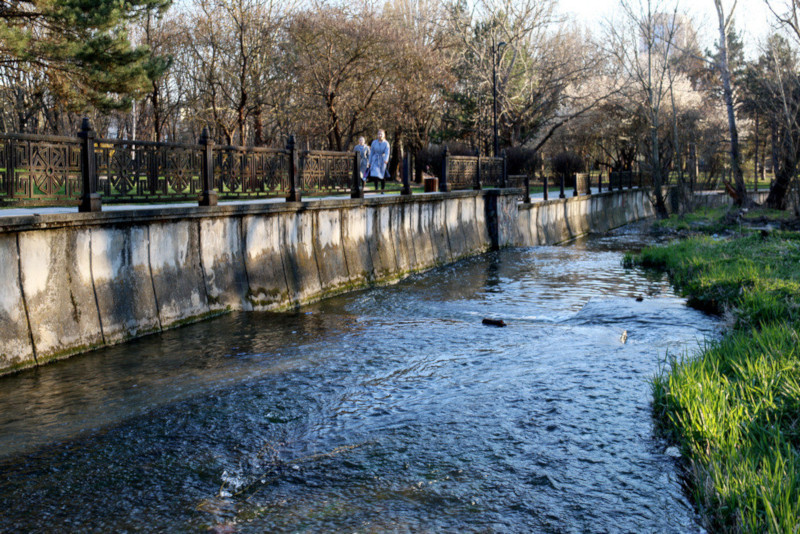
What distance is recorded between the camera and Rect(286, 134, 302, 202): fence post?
42.8ft

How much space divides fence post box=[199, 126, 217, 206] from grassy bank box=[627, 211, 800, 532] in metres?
6.97

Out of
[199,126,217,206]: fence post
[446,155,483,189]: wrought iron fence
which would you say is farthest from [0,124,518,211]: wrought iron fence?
[446,155,483,189]: wrought iron fence

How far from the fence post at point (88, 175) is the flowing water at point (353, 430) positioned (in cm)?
176

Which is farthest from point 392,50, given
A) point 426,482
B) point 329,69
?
point 426,482

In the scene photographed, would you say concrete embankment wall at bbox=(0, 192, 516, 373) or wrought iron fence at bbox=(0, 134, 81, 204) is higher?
wrought iron fence at bbox=(0, 134, 81, 204)

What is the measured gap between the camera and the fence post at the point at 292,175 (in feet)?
42.8

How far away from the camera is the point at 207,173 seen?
11.1 meters

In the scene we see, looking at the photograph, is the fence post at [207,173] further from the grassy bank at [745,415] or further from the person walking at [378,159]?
the person walking at [378,159]

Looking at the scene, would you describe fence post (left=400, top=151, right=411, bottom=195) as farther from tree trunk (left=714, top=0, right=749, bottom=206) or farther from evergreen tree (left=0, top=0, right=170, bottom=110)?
tree trunk (left=714, top=0, right=749, bottom=206)

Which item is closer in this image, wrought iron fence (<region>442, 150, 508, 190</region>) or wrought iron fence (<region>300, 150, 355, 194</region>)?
wrought iron fence (<region>300, 150, 355, 194</region>)

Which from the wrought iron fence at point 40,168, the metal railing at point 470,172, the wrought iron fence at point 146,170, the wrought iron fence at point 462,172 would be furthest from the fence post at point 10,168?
the wrought iron fence at point 462,172

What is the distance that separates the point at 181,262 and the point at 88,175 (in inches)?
70.2

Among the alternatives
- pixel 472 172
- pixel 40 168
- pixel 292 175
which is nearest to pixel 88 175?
pixel 40 168

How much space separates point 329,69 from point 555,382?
94.7 feet
